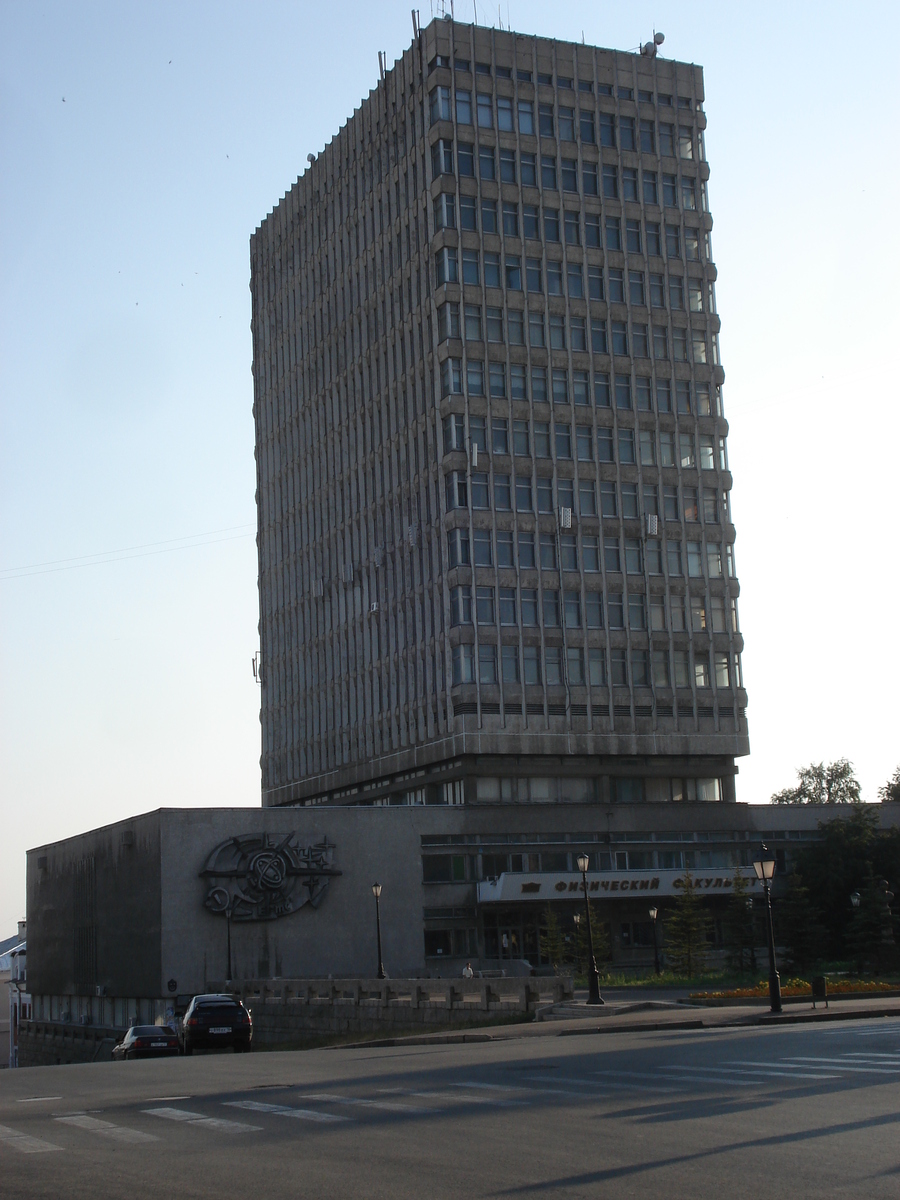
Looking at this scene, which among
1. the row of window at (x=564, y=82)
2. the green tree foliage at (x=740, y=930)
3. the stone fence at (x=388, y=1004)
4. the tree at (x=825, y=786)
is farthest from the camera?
the tree at (x=825, y=786)

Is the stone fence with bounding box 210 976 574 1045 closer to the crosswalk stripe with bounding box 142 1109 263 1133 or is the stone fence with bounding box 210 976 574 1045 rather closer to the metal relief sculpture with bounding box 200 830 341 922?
the metal relief sculpture with bounding box 200 830 341 922

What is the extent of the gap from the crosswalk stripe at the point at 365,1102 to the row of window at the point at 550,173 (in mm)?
73651

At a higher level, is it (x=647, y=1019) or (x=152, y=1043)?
(x=647, y=1019)

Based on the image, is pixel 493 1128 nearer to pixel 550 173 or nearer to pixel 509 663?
pixel 509 663

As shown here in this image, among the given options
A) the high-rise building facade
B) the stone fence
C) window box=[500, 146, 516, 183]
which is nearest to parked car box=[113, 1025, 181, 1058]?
the stone fence

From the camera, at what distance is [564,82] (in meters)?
91.1

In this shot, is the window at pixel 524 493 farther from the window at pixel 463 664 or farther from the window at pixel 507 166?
the window at pixel 507 166

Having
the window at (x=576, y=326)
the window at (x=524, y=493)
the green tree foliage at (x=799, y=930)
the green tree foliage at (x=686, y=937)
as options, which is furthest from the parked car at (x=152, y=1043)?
the window at (x=576, y=326)

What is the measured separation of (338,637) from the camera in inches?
3935

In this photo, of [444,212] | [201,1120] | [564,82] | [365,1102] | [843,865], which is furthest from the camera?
[564,82]

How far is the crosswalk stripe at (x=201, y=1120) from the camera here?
17289 millimetres

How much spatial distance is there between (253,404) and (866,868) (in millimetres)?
65451

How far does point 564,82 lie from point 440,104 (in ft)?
29.9

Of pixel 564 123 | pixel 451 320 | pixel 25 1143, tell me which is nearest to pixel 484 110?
pixel 564 123
